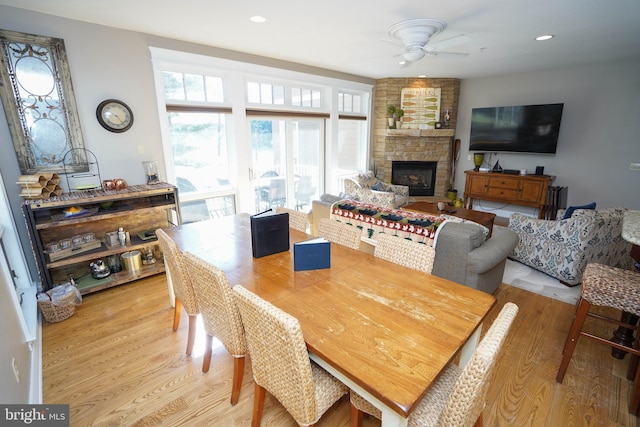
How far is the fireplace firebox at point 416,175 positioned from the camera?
6.38m

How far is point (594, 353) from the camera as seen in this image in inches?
85.2

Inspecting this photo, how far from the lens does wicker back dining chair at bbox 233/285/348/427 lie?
109cm

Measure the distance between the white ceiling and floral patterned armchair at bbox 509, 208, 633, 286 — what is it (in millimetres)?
1882

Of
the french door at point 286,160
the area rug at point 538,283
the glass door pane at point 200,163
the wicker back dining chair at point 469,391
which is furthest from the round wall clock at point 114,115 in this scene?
the area rug at point 538,283

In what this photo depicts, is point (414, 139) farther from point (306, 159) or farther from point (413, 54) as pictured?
point (413, 54)

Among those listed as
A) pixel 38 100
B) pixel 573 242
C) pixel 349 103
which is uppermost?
pixel 349 103

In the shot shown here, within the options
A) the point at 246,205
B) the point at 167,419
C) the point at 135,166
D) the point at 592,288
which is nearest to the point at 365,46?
the point at 246,205

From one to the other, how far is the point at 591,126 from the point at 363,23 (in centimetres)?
454

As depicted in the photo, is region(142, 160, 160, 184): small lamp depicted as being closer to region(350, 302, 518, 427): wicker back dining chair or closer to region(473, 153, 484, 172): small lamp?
region(350, 302, 518, 427): wicker back dining chair

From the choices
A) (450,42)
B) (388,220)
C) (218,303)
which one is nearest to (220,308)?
(218,303)

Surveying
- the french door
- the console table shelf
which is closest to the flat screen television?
the french door

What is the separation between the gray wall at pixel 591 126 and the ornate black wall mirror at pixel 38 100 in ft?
21.7

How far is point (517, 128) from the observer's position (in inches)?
209

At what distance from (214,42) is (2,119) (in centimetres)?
217
